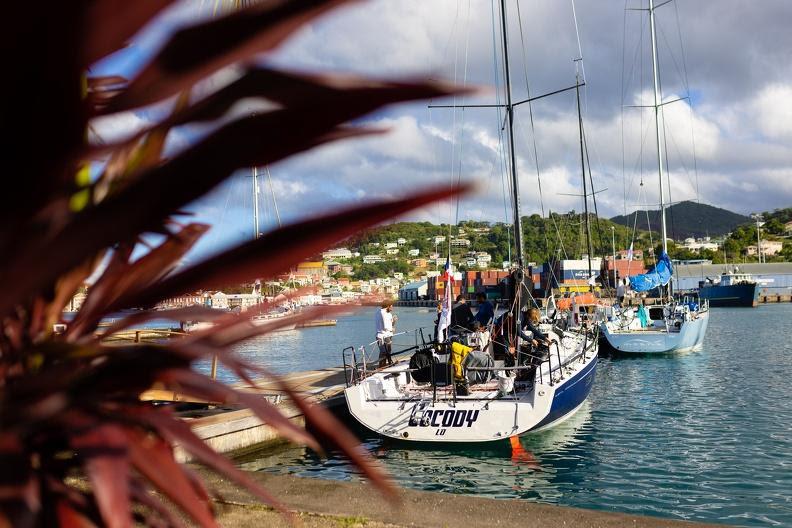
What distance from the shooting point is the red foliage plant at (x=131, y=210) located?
992 millimetres

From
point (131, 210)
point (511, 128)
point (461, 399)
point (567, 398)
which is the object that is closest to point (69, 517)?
point (131, 210)

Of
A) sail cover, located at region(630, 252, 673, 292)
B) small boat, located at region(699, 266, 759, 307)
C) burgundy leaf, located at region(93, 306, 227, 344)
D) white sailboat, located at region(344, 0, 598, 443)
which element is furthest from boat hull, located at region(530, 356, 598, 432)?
small boat, located at region(699, 266, 759, 307)

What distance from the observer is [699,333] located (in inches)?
1281

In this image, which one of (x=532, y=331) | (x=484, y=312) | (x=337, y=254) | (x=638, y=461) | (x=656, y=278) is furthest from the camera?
(x=656, y=278)

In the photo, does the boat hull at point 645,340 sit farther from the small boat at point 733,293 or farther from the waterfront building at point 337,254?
the small boat at point 733,293

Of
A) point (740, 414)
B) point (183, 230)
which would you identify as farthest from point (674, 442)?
point (183, 230)

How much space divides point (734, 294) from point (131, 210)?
106820 mm

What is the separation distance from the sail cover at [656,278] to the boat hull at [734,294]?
67.9m

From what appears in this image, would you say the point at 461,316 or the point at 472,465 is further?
the point at 461,316

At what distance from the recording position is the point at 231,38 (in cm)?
104

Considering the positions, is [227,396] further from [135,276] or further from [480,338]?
[480,338]

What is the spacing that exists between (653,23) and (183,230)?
50.3 meters

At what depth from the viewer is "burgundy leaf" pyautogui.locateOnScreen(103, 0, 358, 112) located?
1.04 m

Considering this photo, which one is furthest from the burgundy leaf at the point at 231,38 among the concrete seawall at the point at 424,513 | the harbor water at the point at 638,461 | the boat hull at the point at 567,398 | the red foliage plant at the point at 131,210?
the boat hull at the point at 567,398
